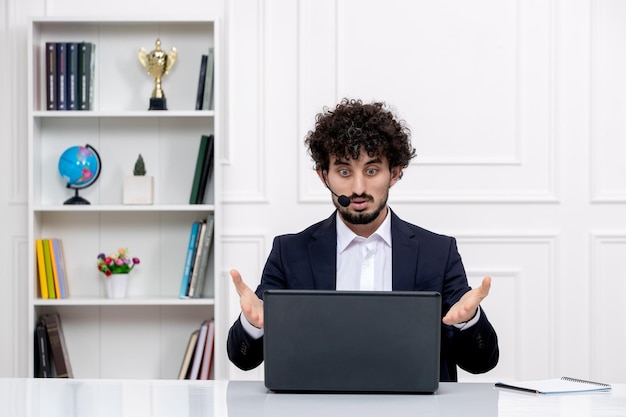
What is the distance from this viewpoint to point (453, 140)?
3.49 m

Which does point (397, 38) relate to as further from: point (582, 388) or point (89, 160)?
point (582, 388)

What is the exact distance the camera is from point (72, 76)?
3.40 m

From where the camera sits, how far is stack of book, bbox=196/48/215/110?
3.41 m

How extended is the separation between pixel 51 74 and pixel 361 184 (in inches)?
68.3

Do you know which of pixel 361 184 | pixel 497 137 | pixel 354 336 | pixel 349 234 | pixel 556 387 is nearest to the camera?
pixel 354 336

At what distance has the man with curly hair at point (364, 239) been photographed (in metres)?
2.25

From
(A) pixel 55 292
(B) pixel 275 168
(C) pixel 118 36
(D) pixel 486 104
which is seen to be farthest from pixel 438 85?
(A) pixel 55 292

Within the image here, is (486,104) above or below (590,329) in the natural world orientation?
above

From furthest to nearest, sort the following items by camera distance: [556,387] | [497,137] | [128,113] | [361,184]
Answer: [497,137]
[128,113]
[361,184]
[556,387]

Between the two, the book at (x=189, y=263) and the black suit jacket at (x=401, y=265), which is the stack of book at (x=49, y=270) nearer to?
the book at (x=189, y=263)

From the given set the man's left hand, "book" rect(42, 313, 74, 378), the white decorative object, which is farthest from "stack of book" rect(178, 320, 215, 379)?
the man's left hand

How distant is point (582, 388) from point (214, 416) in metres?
0.77

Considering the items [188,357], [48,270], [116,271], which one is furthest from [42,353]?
[188,357]

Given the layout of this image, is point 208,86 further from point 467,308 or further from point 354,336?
point 354,336
